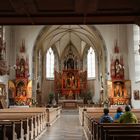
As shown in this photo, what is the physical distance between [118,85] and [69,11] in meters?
25.6

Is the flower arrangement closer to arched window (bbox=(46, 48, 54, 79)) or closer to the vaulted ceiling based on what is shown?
arched window (bbox=(46, 48, 54, 79))

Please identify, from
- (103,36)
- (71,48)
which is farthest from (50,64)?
(103,36)

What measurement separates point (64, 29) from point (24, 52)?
9.30 meters

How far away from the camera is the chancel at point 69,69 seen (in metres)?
6.68

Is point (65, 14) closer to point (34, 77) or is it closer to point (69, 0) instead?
point (69, 0)

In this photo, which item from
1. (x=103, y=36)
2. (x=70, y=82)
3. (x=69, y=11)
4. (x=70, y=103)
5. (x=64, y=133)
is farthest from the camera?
(x=70, y=82)

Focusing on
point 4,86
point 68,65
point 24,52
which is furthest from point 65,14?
point 68,65

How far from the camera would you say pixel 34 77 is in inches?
1329

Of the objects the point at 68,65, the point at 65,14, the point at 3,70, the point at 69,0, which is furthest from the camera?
the point at 68,65

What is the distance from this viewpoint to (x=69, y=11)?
6742mm

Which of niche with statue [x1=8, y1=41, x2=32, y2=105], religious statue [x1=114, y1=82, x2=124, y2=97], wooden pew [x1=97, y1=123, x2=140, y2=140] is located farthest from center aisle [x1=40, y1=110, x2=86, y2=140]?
niche with statue [x1=8, y1=41, x2=32, y2=105]

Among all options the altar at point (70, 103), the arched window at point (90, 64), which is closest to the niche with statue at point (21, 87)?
the altar at point (70, 103)

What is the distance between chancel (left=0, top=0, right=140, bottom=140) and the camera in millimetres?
6676

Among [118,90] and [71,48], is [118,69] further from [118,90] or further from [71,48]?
[71,48]
